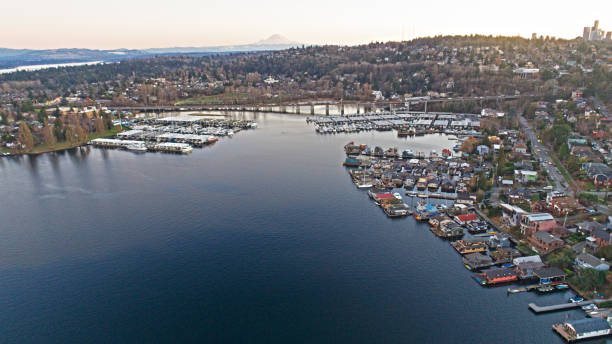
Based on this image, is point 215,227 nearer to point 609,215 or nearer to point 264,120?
point 609,215

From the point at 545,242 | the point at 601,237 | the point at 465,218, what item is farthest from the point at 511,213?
the point at 601,237

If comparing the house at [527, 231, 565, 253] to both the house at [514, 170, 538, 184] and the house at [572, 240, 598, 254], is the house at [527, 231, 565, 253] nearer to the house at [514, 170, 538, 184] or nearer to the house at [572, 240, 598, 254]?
the house at [572, 240, 598, 254]

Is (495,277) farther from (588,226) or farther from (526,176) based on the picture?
(526,176)

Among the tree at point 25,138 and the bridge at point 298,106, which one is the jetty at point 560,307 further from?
the bridge at point 298,106

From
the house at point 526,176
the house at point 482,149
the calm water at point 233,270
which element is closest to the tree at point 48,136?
the calm water at point 233,270

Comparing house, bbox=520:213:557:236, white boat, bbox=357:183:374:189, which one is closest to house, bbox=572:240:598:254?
house, bbox=520:213:557:236
